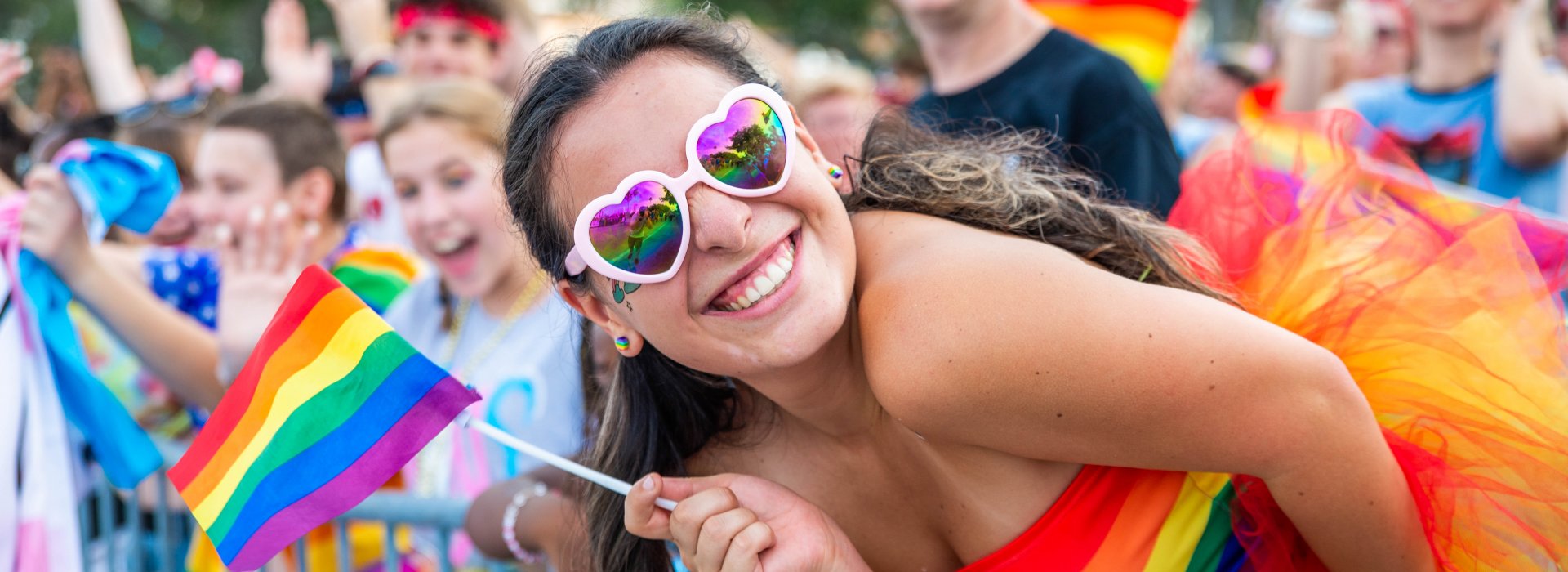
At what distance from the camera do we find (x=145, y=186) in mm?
3035

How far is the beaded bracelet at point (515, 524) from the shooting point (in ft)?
8.04

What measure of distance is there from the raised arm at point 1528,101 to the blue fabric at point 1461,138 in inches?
3.1

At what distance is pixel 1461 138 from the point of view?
412 centimetres

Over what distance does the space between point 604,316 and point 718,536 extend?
1.28 ft

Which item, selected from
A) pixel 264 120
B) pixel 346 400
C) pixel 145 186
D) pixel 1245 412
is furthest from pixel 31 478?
pixel 1245 412

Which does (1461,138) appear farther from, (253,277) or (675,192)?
(253,277)

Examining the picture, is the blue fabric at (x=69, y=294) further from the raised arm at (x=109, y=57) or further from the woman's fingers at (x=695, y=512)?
the raised arm at (x=109, y=57)

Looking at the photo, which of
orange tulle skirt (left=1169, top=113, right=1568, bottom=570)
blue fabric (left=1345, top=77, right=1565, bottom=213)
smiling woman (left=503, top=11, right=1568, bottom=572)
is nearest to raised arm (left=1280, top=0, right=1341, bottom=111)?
blue fabric (left=1345, top=77, right=1565, bottom=213)

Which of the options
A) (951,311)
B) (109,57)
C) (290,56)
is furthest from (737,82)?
(109,57)

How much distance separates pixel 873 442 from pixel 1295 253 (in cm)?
81

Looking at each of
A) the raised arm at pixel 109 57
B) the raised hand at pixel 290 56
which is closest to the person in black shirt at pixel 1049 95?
the raised hand at pixel 290 56

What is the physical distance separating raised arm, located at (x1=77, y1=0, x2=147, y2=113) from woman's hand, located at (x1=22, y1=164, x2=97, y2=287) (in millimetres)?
3324

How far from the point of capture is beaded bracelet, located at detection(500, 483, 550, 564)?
2.45m

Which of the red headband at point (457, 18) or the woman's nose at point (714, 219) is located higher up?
the woman's nose at point (714, 219)
